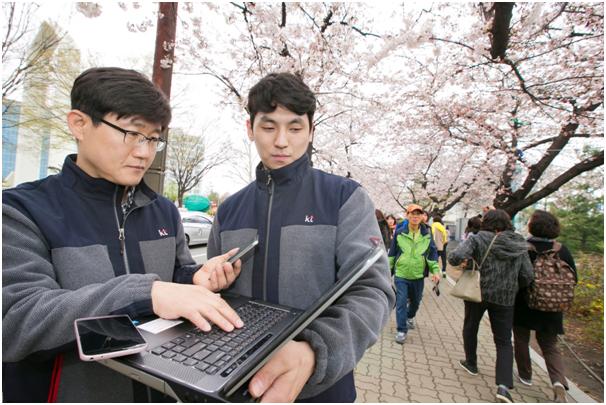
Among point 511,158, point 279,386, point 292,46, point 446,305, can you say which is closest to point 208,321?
point 279,386

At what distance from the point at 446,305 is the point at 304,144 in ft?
26.4

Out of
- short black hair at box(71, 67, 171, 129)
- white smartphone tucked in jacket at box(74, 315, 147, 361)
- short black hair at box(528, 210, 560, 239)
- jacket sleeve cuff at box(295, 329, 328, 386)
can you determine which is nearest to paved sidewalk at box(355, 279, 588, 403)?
short black hair at box(528, 210, 560, 239)

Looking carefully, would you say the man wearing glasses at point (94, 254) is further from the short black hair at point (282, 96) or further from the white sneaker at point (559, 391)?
the white sneaker at point (559, 391)

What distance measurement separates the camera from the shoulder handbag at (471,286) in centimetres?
412

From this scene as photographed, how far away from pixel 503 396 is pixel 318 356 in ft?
12.8

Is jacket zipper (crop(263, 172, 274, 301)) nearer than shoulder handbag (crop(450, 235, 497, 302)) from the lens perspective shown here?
Yes

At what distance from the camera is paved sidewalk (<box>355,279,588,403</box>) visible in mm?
3828

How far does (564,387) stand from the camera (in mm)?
3826

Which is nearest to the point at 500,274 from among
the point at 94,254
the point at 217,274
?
the point at 217,274

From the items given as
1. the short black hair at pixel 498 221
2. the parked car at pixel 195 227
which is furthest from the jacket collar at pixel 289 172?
the parked car at pixel 195 227

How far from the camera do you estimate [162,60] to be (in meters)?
3.08

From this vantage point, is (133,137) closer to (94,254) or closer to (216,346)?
(94,254)

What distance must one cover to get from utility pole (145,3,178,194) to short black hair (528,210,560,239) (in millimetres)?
4262

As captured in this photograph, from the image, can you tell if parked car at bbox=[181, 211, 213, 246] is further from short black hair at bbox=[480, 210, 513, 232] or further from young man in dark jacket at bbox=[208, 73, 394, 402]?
young man in dark jacket at bbox=[208, 73, 394, 402]
